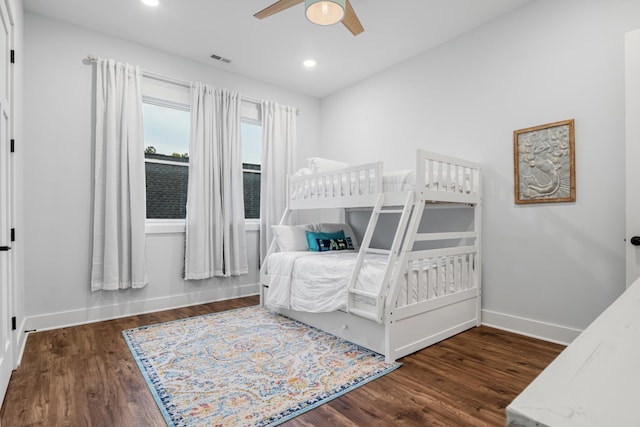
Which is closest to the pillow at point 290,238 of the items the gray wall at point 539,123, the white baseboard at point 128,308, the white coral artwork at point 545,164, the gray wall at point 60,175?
the white baseboard at point 128,308

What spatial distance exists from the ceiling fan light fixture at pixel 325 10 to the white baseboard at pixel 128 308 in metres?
3.04

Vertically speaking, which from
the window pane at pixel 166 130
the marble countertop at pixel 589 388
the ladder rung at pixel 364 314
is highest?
the window pane at pixel 166 130

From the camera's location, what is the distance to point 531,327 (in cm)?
290

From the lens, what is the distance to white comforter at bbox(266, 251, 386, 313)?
2648mm

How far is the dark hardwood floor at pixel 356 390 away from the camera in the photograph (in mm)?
1714

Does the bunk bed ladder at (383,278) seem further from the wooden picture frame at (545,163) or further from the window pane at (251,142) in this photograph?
the window pane at (251,142)

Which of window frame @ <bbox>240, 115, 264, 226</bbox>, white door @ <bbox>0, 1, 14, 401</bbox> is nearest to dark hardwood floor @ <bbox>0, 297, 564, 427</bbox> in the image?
white door @ <bbox>0, 1, 14, 401</bbox>

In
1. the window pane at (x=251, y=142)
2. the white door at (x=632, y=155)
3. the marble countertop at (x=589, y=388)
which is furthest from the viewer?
the window pane at (x=251, y=142)

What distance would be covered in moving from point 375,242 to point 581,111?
2341mm

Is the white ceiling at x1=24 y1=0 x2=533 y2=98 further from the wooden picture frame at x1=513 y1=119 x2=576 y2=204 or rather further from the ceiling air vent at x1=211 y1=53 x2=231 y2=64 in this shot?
the wooden picture frame at x1=513 y1=119 x2=576 y2=204

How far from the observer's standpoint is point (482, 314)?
322cm

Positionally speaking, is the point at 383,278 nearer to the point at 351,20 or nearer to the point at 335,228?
the point at 335,228

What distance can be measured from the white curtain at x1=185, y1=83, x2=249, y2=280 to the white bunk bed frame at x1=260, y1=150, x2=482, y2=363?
1.04m

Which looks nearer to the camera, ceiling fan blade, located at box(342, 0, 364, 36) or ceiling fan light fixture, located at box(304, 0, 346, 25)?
ceiling fan light fixture, located at box(304, 0, 346, 25)
